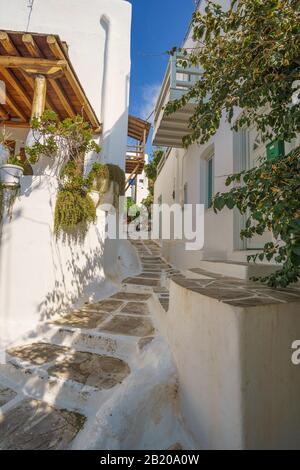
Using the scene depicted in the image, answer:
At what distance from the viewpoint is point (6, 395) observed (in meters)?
2.10

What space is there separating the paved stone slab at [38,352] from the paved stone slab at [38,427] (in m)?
0.56

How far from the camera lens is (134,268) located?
664 centimetres

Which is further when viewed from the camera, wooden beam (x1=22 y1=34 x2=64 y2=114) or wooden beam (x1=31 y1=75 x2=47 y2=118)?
wooden beam (x1=31 y1=75 x2=47 y2=118)

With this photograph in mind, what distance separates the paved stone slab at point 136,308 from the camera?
3623 millimetres

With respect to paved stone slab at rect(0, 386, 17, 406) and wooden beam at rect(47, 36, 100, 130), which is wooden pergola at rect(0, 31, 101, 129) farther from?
paved stone slab at rect(0, 386, 17, 406)

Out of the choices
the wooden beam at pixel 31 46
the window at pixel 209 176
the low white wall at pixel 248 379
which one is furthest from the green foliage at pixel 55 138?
the low white wall at pixel 248 379

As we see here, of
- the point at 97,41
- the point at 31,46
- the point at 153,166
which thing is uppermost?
the point at 97,41

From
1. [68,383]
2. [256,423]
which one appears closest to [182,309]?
[256,423]

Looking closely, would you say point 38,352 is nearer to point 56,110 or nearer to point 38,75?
point 38,75

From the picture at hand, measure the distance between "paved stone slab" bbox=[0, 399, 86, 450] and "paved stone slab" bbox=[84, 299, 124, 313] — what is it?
71.1 inches

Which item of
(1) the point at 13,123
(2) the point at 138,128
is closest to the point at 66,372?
(1) the point at 13,123

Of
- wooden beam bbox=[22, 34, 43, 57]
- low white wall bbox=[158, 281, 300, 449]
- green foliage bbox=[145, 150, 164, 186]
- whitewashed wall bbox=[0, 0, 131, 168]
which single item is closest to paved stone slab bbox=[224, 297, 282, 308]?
low white wall bbox=[158, 281, 300, 449]

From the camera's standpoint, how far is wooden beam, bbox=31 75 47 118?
4.24 meters

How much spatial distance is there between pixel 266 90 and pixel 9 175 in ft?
10.6
